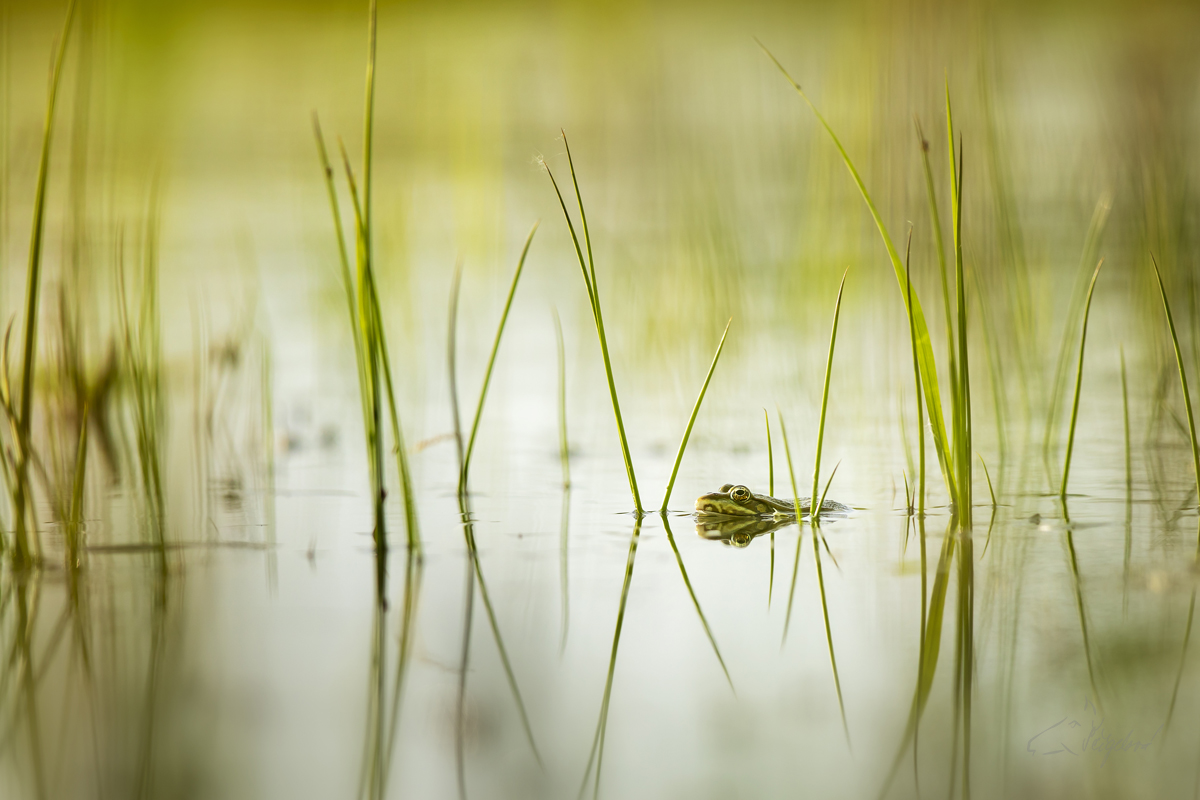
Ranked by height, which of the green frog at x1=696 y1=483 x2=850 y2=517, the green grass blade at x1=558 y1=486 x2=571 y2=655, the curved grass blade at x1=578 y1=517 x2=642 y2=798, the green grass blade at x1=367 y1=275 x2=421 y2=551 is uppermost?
the green grass blade at x1=367 y1=275 x2=421 y2=551

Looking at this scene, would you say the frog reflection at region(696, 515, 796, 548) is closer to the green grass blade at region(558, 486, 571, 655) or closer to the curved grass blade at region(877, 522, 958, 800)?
the green grass blade at region(558, 486, 571, 655)

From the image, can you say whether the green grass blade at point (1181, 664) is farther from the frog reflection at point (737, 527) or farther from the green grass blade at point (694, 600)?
the frog reflection at point (737, 527)

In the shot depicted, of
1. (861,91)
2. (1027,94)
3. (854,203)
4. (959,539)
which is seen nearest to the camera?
(959,539)

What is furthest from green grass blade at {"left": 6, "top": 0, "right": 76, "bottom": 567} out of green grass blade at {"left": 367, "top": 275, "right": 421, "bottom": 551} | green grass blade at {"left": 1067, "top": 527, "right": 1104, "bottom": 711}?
green grass blade at {"left": 1067, "top": 527, "right": 1104, "bottom": 711}

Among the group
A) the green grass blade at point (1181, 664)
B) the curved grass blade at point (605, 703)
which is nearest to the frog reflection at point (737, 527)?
the curved grass blade at point (605, 703)

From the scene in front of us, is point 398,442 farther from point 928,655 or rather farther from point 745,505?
point 928,655

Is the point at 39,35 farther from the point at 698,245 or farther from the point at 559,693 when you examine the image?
the point at 559,693

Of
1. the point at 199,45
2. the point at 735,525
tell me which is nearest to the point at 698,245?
the point at 735,525
